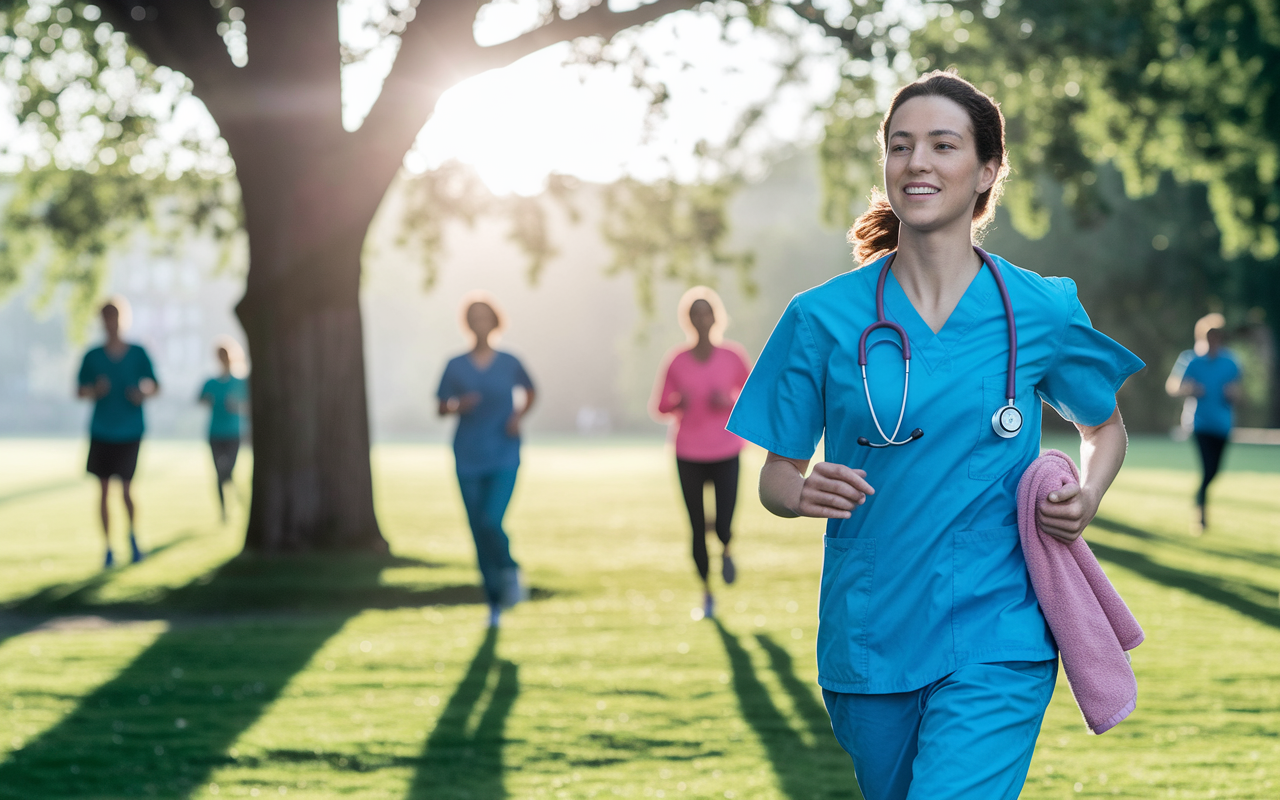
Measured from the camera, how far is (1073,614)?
9.51 feet

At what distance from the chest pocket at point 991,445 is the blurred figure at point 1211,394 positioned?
11844 millimetres

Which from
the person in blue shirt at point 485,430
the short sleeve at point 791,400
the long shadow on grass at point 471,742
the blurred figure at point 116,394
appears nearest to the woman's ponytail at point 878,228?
the short sleeve at point 791,400

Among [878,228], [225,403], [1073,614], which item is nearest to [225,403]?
[225,403]

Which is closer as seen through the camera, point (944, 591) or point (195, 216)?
point (944, 591)

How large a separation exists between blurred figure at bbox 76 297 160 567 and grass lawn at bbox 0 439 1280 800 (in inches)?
41.4

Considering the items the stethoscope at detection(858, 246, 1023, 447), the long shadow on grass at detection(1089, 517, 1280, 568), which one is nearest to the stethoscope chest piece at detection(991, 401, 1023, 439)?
the stethoscope at detection(858, 246, 1023, 447)

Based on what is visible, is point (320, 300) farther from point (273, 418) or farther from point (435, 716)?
point (435, 716)

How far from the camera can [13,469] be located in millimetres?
35344

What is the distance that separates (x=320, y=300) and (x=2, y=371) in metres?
102

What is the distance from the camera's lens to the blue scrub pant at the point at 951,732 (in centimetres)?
276

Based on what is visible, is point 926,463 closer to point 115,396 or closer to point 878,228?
point 878,228

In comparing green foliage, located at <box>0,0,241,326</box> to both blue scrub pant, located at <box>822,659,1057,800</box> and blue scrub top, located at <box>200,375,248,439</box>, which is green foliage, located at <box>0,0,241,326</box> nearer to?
blue scrub top, located at <box>200,375,248,439</box>

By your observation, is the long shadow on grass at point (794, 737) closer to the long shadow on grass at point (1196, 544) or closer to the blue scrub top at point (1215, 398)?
the long shadow on grass at point (1196, 544)

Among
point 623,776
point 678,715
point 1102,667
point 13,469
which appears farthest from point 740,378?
point 13,469
